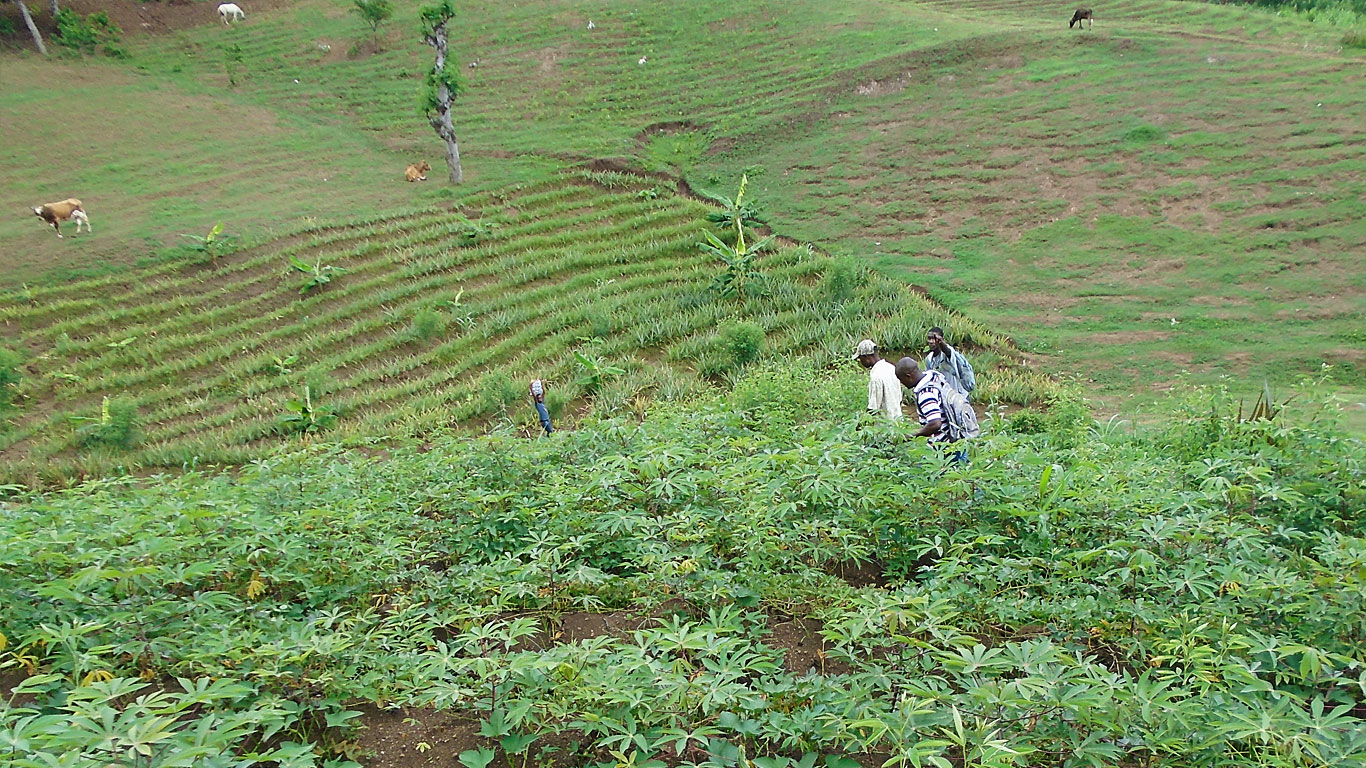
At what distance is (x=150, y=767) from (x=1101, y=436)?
5.61m

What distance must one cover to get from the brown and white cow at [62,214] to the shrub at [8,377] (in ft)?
15.4

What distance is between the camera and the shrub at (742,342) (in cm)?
1099

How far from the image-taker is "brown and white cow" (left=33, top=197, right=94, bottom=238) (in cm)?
1477

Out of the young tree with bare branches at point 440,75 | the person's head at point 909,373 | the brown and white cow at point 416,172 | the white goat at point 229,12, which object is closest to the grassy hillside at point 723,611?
the person's head at point 909,373

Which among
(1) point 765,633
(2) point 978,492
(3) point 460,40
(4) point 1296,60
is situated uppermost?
(3) point 460,40

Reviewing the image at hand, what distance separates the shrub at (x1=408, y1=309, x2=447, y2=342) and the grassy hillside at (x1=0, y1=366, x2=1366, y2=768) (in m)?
7.97

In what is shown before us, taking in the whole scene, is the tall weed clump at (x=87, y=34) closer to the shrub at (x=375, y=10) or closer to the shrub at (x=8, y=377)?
the shrub at (x=375, y=10)

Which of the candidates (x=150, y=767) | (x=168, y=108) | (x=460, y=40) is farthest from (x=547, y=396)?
(x=460, y=40)

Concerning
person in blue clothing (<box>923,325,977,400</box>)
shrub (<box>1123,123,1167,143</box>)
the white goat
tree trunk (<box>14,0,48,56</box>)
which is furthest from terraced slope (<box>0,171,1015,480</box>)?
the white goat

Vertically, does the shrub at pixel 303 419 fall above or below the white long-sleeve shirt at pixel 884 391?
below

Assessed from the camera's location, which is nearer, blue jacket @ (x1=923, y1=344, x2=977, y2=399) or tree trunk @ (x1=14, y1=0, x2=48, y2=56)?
blue jacket @ (x1=923, y1=344, x2=977, y2=399)

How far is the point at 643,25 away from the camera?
25.9m

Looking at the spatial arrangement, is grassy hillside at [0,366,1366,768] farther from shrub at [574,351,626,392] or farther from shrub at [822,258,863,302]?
shrub at [822,258,863,302]

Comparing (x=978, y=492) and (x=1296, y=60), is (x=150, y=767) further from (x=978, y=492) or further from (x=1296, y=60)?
(x=1296, y=60)
